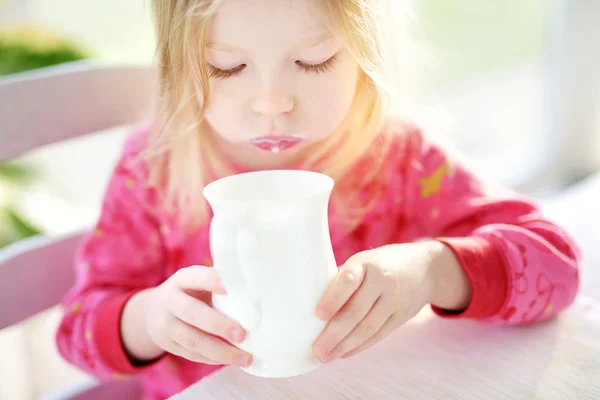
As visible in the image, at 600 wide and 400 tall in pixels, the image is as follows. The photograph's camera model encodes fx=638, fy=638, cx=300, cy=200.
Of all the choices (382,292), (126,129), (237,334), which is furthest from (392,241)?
(126,129)

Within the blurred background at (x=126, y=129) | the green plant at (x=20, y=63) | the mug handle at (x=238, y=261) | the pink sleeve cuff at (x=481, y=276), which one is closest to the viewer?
the mug handle at (x=238, y=261)

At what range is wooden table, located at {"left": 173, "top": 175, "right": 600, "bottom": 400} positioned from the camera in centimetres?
53

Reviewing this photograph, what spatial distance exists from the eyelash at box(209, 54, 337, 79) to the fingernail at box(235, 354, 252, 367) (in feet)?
0.77

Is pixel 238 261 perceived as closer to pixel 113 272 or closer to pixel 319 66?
pixel 319 66

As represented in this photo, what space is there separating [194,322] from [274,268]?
111 millimetres

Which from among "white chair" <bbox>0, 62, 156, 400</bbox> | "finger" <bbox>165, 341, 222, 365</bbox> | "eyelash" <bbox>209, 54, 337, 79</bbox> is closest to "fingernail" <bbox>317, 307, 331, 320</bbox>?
"finger" <bbox>165, 341, 222, 365</bbox>

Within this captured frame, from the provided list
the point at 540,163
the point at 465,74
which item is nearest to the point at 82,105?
the point at 540,163

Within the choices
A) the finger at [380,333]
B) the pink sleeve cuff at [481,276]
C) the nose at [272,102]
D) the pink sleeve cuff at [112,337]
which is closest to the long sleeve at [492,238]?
the pink sleeve cuff at [481,276]

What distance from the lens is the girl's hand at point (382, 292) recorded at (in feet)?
1.51

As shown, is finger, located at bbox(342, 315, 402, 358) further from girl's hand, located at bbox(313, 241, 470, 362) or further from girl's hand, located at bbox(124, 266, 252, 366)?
girl's hand, located at bbox(124, 266, 252, 366)

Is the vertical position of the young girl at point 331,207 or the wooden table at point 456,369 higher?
the young girl at point 331,207

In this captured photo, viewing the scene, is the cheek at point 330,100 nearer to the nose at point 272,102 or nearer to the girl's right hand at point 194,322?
the nose at point 272,102

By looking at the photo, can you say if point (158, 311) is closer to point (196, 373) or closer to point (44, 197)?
point (196, 373)

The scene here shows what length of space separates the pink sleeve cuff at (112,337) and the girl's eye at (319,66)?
12.1 inches
